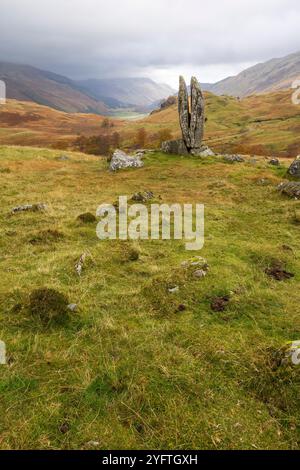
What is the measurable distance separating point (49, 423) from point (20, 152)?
5095cm

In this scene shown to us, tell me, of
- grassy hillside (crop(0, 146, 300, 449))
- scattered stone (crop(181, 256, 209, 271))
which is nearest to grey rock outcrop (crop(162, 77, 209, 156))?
grassy hillside (crop(0, 146, 300, 449))

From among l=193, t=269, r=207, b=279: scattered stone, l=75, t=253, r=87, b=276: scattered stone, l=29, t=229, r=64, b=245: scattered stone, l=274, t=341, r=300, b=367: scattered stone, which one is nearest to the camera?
l=274, t=341, r=300, b=367: scattered stone

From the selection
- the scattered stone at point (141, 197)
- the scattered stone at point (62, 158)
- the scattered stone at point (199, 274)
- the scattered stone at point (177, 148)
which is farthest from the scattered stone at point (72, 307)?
the scattered stone at point (62, 158)

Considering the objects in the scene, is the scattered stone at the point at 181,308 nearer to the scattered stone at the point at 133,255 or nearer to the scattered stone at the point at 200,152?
the scattered stone at the point at 133,255

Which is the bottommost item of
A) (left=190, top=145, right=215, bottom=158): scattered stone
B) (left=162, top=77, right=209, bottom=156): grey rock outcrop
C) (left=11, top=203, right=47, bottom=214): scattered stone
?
(left=11, top=203, right=47, bottom=214): scattered stone

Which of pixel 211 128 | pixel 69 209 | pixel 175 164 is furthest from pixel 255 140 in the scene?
pixel 69 209

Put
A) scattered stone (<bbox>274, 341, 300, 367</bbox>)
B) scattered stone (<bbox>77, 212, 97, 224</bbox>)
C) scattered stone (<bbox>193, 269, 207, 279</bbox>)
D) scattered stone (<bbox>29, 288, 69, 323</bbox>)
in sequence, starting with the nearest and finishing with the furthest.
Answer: scattered stone (<bbox>274, 341, 300, 367</bbox>) → scattered stone (<bbox>29, 288, 69, 323</bbox>) → scattered stone (<bbox>193, 269, 207, 279</bbox>) → scattered stone (<bbox>77, 212, 97, 224</bbox>)

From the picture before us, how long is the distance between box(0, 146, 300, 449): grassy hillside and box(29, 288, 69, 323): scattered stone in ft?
0.78

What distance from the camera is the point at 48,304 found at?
11289 millimetres

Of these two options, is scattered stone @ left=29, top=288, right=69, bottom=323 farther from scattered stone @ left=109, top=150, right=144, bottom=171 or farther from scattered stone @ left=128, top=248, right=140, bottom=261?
scattered stone @ left=109, top=150, right=144, bottom=171

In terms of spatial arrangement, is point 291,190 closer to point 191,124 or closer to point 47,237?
point 47,237

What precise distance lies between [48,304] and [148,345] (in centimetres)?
350

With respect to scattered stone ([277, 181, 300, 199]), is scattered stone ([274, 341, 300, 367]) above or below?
below

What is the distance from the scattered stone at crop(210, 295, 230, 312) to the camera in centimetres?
1164
